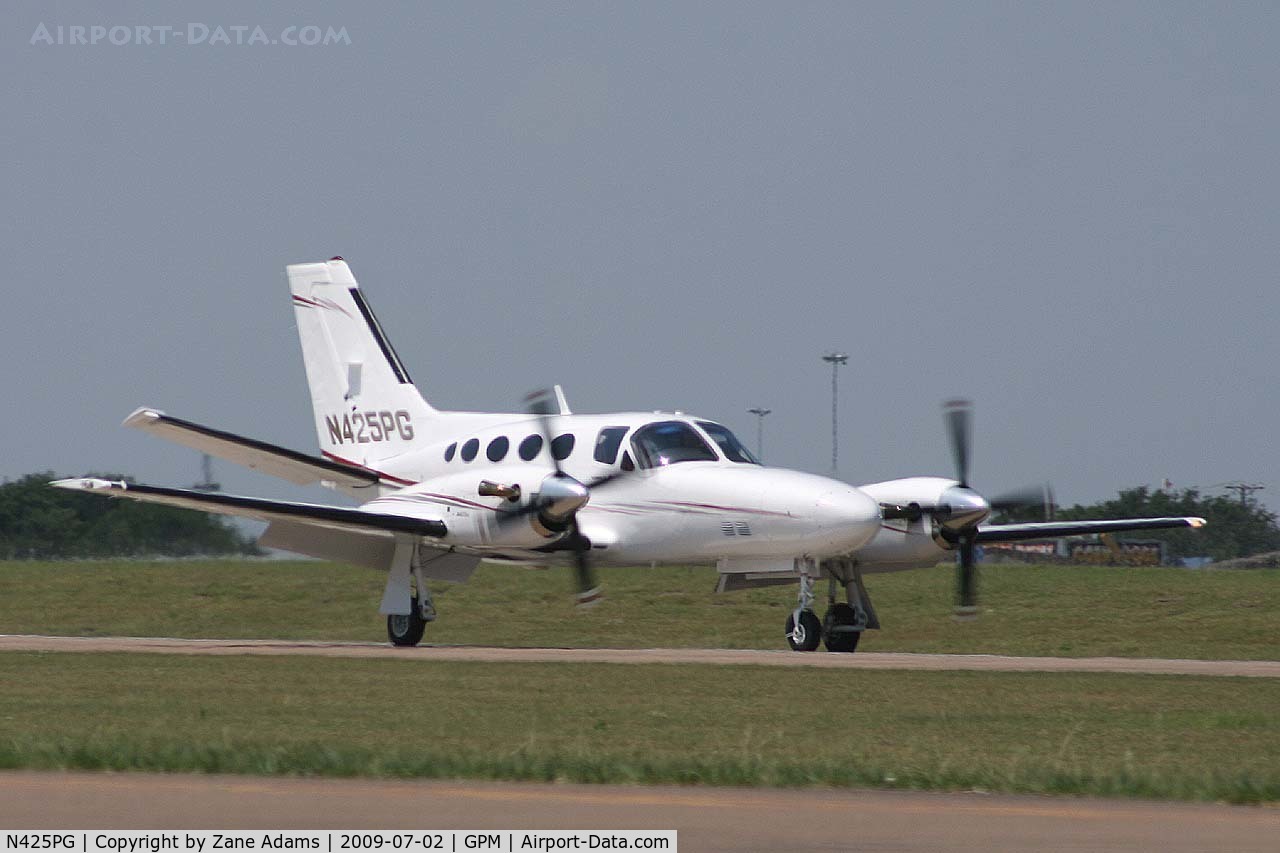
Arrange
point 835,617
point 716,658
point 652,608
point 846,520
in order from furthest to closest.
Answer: point 652,608 < point 835,617 < point 846,520 < point 716,658

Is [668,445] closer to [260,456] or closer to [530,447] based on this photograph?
[530,447]

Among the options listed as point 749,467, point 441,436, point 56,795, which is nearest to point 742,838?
point 56,795

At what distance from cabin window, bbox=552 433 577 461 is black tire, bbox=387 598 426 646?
10.9ft

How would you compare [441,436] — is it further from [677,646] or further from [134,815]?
[134,815]

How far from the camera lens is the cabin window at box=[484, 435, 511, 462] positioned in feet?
91.0

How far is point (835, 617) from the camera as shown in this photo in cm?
2697

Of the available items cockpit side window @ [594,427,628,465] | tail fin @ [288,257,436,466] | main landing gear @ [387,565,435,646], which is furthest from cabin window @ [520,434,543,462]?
tail fin @ [288,257,436,466]

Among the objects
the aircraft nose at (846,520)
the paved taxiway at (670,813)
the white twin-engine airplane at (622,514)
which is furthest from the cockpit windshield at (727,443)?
the paved taxiway at (670,813)

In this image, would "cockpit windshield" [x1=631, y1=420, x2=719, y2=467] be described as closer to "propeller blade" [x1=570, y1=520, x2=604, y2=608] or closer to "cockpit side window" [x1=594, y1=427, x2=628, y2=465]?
"cockpit side window" [x1=594, y1=427, x2=628, y2=465]

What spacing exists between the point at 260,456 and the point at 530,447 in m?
4.49

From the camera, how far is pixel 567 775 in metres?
10.9

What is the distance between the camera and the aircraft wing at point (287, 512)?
25.3m

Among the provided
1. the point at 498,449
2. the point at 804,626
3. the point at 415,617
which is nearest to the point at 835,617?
the point at 804,626

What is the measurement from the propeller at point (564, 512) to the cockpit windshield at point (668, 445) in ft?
1.82
